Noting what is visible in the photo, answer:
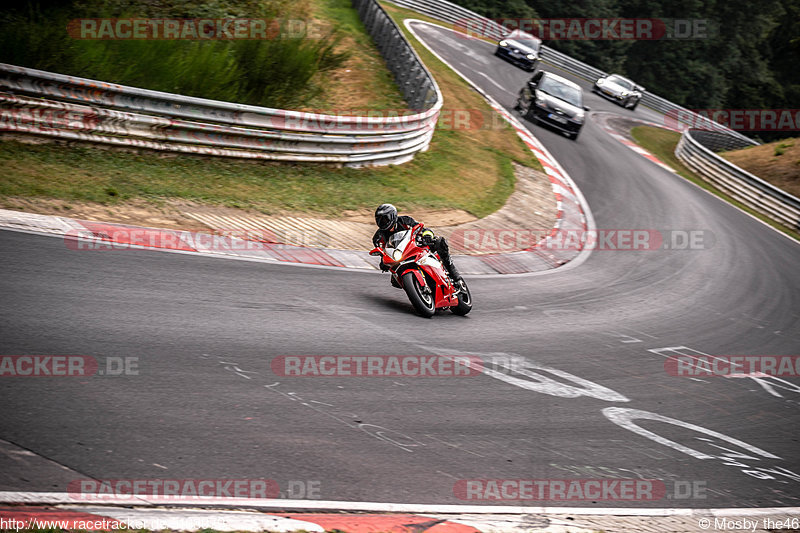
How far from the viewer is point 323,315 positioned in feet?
28.4

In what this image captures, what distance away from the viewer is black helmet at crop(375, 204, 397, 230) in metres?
9.29

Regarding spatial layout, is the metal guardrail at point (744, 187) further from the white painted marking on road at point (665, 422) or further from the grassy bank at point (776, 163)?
the white painted marking on road at point (665, 422)

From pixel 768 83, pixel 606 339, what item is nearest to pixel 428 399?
pixel 606 339

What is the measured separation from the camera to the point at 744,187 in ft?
84.9

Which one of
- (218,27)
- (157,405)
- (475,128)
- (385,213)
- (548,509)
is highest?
(218,27)

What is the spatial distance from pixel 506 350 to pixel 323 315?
2385 millimetres

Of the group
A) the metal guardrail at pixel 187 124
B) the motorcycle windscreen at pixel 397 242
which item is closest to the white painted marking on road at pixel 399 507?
the motorcycle windscreen at pixel 397 242

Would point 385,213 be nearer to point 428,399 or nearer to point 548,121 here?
point 428,399

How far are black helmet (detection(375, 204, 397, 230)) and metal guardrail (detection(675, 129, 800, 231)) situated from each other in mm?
19001

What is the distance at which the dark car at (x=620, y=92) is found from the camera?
3909cm
